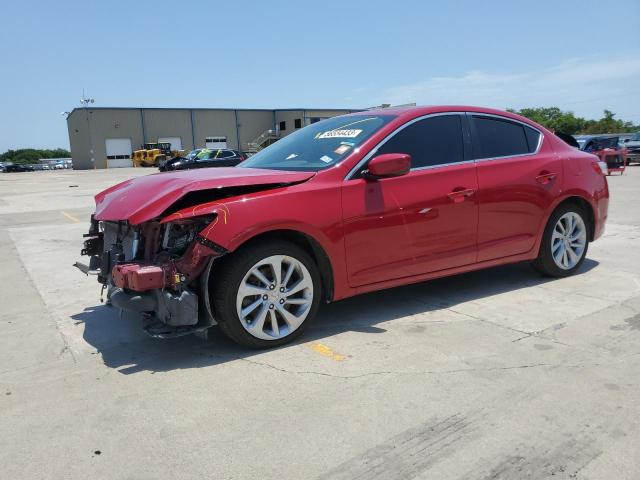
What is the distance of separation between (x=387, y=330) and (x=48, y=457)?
2392 millimetres

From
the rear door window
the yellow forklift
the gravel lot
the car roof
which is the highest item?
the yellow forklift

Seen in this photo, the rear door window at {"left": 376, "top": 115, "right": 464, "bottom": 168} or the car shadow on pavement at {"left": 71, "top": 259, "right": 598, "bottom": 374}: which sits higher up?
the rear door window at {"left": 376, "top": 115, "right": 464, "bottom": 168}

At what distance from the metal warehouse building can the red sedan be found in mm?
56442

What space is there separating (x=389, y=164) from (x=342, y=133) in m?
0.73

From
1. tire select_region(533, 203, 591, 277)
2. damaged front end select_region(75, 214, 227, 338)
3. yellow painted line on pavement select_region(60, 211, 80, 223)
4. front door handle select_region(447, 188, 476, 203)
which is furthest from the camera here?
yellow painted line on pavement select_region(60, 211, 80, 223)

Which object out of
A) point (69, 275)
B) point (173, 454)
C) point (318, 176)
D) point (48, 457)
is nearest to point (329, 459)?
point (173, 454)

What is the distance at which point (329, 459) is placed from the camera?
2.46 m

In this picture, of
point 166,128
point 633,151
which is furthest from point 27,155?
point 633,151

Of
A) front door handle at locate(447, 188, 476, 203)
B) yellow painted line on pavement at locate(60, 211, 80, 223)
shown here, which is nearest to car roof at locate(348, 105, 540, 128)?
front door handle at locate(447, 188, 476, 203)

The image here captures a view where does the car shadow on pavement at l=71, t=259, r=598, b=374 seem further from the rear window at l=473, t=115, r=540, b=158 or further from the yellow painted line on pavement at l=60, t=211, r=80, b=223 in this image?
the yellow painted line on pavement at l=60, t=211, r=80, b=223

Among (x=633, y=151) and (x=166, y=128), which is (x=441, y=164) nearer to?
(x=633, y=151)

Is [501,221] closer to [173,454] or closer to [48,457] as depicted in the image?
[173,454]

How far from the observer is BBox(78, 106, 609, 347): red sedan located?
11.5ft

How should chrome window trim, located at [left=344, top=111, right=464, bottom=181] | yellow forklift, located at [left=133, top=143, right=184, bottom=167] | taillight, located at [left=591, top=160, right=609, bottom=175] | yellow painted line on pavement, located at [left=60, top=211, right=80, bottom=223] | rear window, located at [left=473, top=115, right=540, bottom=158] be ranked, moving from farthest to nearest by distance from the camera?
yellow forklift, located at [left=133, top=143, right=184, bottom=167], yellow painted line on pavement, located at [left=60, top=211, right=80, bottom=223], taillight, located at [left=591, top=160, right=609, bottom=175], rear window, located at [left=473, top=115, right=540, bottom=158], chrome window trim, located at [left=344, top=111, right=464, bottom=181]
